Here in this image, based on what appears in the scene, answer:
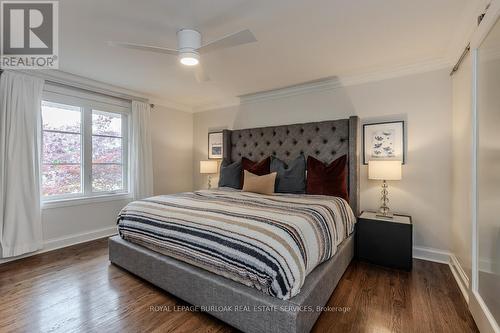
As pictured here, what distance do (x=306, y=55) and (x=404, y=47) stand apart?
3.22 feet

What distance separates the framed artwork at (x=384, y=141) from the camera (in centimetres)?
277

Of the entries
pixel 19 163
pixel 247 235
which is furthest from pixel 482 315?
pixel 19 163

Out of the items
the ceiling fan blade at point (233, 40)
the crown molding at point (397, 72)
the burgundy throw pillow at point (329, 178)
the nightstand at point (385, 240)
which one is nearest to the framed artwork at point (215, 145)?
the burgundy throw pillow at point (329, 178)

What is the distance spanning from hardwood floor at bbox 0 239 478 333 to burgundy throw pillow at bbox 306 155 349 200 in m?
0.87

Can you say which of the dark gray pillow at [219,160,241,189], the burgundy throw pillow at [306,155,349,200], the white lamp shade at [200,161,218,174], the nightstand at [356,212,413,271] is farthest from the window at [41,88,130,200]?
the nightstand at [356,212,413,271]

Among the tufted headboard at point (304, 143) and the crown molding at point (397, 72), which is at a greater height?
the crown molding at point (397, 72)

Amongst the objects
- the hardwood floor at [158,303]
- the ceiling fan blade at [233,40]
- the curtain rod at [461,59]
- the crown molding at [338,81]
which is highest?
the crown molding at [338,81]

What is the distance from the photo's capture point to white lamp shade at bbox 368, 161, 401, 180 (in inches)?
97.9

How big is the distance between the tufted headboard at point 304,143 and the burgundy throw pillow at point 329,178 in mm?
129

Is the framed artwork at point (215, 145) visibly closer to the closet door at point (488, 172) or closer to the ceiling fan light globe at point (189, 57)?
the ceiling fan light globe at point (189, 57)

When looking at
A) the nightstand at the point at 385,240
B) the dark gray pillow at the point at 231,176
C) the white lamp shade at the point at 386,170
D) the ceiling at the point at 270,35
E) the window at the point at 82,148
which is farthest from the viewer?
the dark gray pillow at the point at 231,176

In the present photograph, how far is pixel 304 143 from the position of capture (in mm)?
3355

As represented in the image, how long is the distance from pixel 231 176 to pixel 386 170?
82.3 inches

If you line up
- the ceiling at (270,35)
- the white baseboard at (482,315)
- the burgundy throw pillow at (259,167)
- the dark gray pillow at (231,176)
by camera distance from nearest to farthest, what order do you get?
the white baseboard at (482,315)
the ceiling at (270,35)
the burgundy throw pillow at (259,167)
the dark gray pillow at (231,176)
